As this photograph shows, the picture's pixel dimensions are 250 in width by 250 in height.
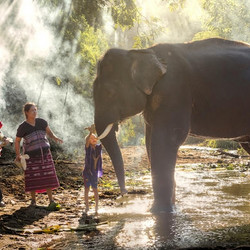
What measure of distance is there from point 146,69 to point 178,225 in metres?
1.95

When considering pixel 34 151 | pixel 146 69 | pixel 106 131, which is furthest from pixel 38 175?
pixel 146 69

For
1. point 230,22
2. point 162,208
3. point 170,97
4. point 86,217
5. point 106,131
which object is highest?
point 230,22

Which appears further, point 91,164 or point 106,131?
point 91,164

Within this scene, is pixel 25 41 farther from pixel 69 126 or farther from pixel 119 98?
pixel 119 98

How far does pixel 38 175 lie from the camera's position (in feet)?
23.4

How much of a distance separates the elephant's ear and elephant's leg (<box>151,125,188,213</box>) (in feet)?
1.90

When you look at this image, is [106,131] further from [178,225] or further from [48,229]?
[178,225]

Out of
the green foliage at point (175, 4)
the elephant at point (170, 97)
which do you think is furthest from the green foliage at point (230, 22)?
the elephant at point (170, 97)

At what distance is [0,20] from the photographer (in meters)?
15.0

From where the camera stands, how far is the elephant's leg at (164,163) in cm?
585

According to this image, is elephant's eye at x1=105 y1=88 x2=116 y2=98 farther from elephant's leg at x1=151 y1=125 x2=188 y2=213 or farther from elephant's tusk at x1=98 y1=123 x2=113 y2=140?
elephant's leg at x1=151 y1=125 x2=188 y2=213

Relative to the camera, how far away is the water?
4426 mm

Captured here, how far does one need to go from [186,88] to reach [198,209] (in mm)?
1652

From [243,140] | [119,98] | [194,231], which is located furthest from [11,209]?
[243,140]
